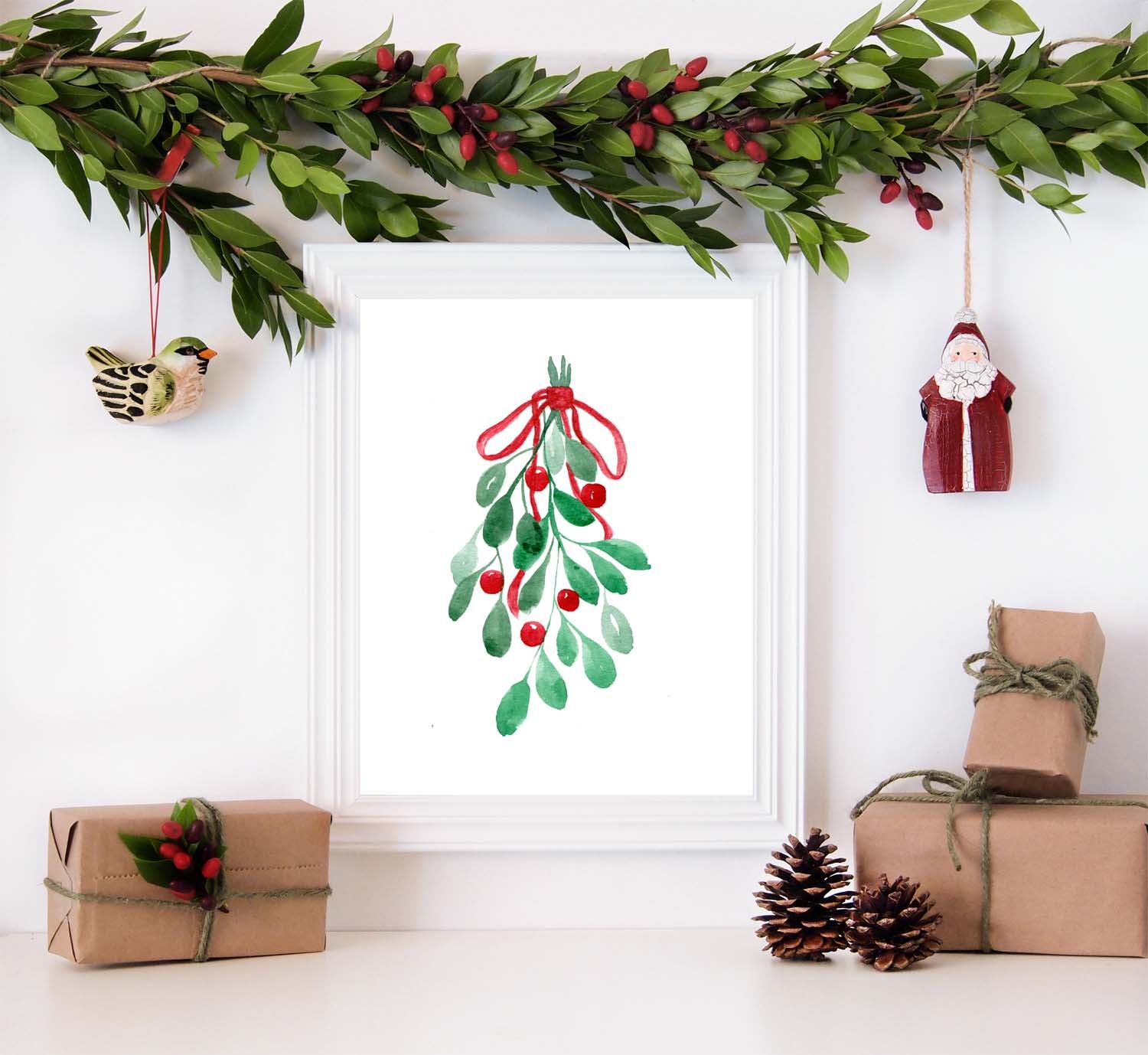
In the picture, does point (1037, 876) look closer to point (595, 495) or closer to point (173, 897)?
point (595, 495)

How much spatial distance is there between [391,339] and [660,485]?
0.31 metres

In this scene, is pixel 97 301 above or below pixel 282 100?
below

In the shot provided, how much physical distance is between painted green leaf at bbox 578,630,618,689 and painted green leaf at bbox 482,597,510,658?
0.08 meters

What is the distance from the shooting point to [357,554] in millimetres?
1028

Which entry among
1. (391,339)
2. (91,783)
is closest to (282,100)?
(391,339)

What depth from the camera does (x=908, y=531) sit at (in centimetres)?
106

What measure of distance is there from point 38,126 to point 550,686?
70 cm

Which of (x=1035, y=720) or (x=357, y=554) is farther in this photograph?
(x=357, y=554)

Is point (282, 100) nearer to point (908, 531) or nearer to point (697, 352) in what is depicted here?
point (697, 352)

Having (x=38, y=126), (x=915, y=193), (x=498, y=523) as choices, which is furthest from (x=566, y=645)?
(x=38, y=126)

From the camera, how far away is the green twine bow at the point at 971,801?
3.02ft

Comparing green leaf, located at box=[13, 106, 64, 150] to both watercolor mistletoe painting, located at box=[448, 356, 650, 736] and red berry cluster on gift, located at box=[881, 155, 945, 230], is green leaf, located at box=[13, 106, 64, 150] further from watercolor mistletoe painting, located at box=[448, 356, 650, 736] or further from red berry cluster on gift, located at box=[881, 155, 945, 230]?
red berry cluster on gift, located at box=[881, 155, 945, 230]

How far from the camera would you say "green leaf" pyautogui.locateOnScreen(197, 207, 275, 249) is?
0.97 meters

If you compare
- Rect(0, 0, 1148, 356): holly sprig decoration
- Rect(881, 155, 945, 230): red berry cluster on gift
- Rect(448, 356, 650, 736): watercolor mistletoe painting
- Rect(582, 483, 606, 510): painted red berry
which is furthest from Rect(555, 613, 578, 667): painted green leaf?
Rect(881, 155, 945, 230): red berry cluster on gift
